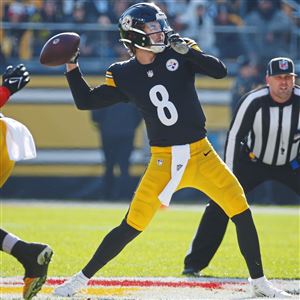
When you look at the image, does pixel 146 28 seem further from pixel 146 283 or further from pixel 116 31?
pixel 116 31

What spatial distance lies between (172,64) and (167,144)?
486 mm

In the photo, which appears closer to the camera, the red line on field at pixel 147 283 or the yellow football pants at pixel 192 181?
the yellow football pants at pixel 192 181

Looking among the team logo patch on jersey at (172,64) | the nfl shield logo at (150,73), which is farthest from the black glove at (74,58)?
the team logo patch on jersey at (172,64)

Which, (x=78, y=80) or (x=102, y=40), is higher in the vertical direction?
(x=78, y=80)

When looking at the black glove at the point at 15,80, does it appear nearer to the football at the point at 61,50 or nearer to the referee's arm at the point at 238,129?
the football at the point at 61,50

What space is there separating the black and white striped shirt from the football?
62.2 inches

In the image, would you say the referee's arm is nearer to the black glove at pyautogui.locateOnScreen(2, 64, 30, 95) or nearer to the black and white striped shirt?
the black and white striped shirt

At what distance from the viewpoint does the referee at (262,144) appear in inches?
265

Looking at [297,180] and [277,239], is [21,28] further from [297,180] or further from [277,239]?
[297,180]

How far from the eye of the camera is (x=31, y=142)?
5.30 metres

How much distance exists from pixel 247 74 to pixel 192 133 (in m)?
8.00

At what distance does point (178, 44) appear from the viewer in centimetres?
533

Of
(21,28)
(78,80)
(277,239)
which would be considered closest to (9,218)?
(277,239)

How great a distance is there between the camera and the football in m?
5.64
